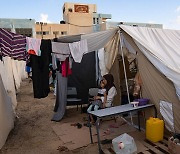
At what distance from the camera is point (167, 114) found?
386cm

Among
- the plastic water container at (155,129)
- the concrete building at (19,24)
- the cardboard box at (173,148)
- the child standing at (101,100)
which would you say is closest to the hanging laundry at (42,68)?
the child standing at (101,100)

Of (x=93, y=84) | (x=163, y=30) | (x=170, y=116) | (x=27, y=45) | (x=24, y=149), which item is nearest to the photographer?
(x=170, y=116)

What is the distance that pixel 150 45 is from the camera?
4352 millimetres

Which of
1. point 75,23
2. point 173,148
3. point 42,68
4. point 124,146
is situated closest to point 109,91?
point 42,68

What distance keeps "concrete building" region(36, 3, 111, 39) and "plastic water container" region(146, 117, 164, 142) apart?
65.4 feet

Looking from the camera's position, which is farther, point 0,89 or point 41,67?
point 41,67

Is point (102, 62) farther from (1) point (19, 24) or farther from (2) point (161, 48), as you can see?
(1) point (19, 24)

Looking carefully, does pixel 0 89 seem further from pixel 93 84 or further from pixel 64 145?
pixel 93 84

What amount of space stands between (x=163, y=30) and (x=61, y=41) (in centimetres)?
256

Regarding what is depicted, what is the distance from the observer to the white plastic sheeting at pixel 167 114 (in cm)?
378

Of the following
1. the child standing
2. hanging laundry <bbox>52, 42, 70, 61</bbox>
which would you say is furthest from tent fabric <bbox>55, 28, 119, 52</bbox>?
the child standing

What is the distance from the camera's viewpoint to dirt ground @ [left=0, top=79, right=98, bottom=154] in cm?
397

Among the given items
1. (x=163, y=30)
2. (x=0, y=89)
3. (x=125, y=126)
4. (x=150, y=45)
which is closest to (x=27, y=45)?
(x=0, y=89)

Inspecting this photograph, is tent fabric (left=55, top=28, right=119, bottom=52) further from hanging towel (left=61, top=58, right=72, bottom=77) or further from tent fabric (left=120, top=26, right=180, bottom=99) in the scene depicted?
hanging towel (left=61, top=58, right=72, bottom=77)
